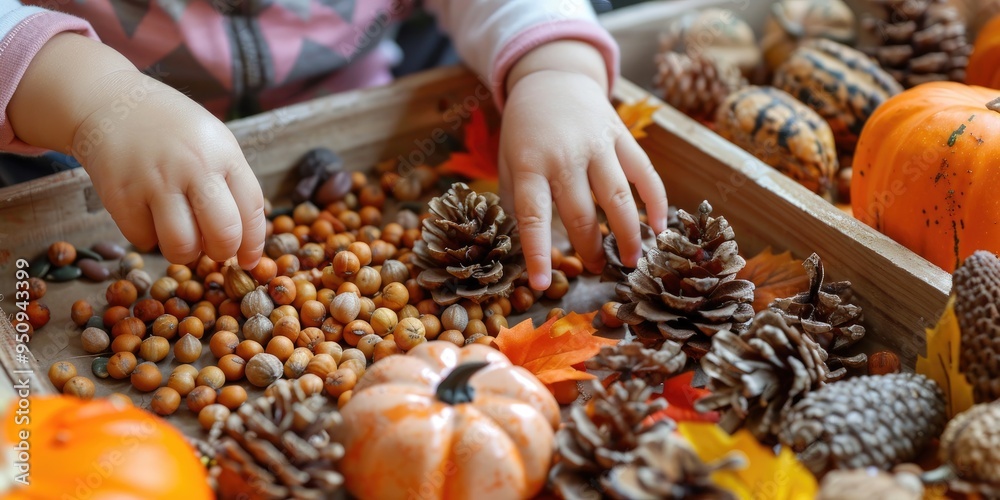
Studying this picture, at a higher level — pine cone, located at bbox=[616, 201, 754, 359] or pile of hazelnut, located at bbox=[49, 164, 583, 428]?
pine cone, located at bbox=[616, 201, 754, 359]

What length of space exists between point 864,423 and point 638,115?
0.60 metres

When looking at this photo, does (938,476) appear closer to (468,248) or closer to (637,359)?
(637,359)

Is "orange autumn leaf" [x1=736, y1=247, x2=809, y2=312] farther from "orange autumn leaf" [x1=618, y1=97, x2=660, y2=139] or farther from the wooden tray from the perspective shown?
→ "orange autumn leaf" [x1=618, y1=97, x2=660, y2=139]

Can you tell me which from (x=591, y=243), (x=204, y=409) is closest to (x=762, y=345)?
(x=591, y=243)

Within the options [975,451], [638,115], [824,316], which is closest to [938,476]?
[975,451]

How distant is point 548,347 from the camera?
79cm

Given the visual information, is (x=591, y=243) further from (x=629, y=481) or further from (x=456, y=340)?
(x=629, y=481)

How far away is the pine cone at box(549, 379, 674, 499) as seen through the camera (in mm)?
564

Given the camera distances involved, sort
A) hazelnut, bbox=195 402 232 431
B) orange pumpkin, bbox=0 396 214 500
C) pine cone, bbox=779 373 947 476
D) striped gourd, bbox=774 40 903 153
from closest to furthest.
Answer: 1. orange pumpkin, bbox=0 396 214 500
2. pine cone, bbox=779 373 947 476
3. hazelnut, bbox=195 402 232 431
4. striped gourd, bbox=774 40 903 153

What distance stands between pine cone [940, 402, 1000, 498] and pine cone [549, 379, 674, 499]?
199 mm

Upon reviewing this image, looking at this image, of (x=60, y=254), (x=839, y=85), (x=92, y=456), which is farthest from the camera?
(x=839, y=85)

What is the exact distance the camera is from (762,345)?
0.63 meters

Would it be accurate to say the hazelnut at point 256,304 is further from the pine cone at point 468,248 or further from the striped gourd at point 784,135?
the striped gourd at point 784,135

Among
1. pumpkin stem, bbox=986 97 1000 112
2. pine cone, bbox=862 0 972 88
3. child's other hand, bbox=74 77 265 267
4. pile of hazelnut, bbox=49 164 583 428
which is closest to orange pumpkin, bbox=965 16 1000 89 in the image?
pine cone, bbox=862 0 972 88
